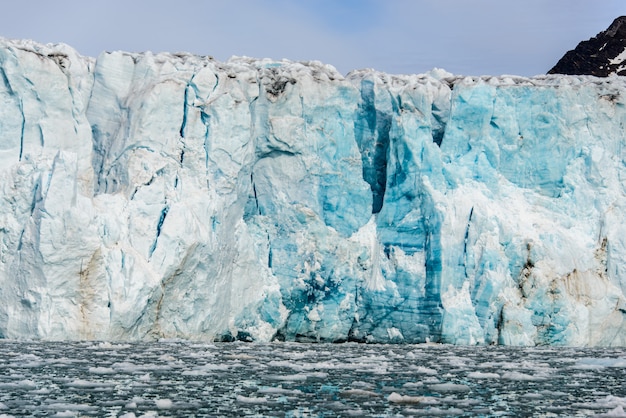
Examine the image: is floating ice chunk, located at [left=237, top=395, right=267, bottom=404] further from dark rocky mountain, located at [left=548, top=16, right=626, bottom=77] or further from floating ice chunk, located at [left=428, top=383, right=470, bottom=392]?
dark rocky mountain, located at [left=548, top=16, right=626, bottom=77]

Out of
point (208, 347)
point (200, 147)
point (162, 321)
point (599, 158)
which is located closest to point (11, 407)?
point (208, 347)

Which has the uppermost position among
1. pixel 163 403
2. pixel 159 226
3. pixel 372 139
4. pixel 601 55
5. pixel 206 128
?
pixel 601 55

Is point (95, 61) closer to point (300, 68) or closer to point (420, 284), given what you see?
point (300, 68)

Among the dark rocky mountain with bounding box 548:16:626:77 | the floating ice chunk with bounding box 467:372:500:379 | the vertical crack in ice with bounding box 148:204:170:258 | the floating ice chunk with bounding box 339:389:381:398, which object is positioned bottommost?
the floating ice chunk with bounding box 339:389:381:398

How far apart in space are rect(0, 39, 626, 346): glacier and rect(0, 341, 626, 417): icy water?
2386mm

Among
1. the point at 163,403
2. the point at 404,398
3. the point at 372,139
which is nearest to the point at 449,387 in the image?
the point at 404,398

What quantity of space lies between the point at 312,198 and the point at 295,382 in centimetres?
955

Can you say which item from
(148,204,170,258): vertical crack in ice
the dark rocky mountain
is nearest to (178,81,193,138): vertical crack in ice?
(148,204,170,258): vertical crack in ice

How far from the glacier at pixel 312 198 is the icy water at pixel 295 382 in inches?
94.0

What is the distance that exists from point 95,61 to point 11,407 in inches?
497

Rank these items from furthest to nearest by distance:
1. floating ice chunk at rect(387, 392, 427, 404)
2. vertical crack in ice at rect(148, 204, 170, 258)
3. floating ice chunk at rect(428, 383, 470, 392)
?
vertical crack in ice at rect(148, 204, 170, 258)
floating ice chunk at rect(428, 383, 470, 392)
floating ice chunk at rect(387, 392, 427, 404)

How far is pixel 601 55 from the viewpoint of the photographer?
32625mm

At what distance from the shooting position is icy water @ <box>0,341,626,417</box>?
8.84 meters

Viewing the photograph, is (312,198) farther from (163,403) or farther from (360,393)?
(163,403)
